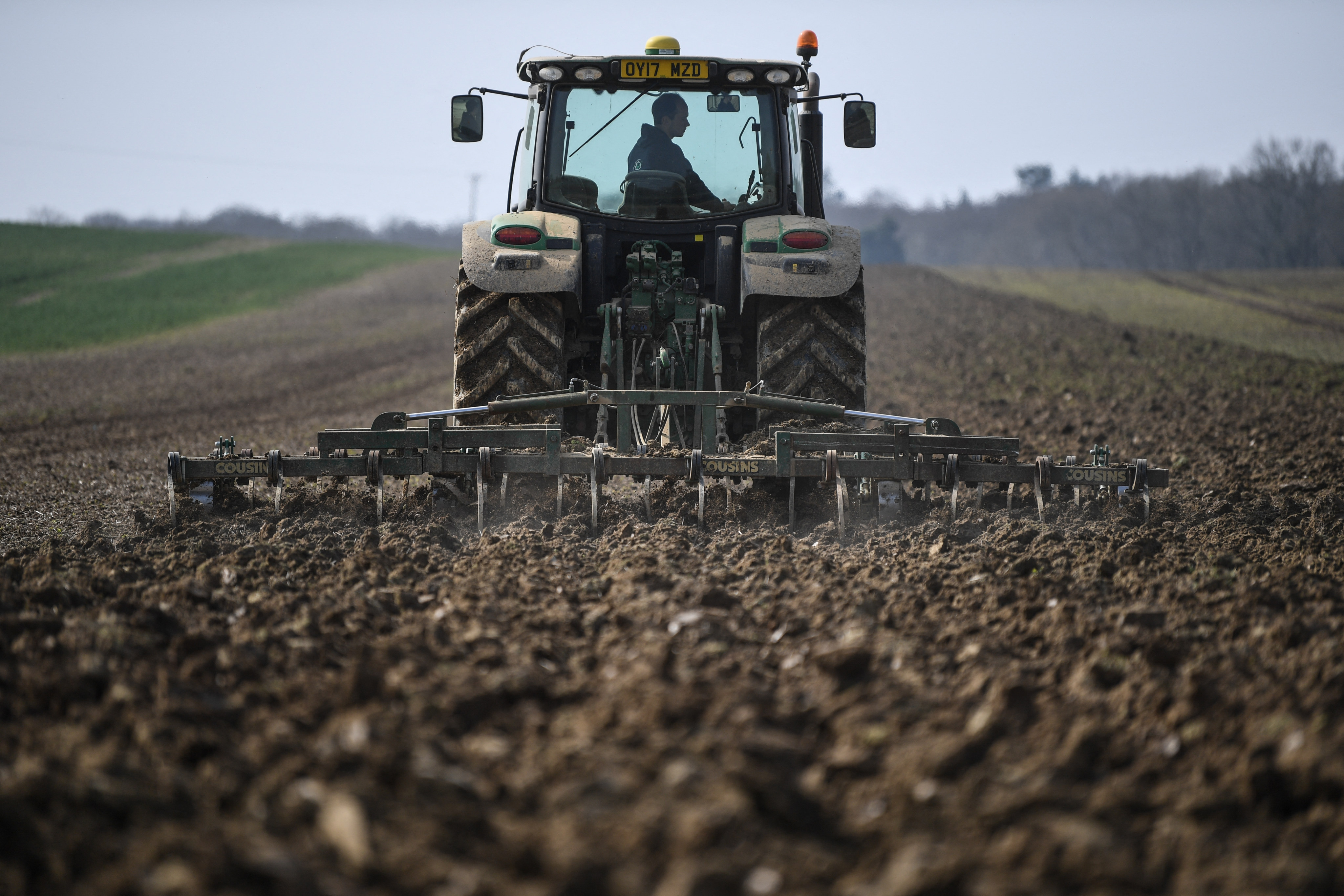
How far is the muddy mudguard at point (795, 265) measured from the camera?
557 centimetres

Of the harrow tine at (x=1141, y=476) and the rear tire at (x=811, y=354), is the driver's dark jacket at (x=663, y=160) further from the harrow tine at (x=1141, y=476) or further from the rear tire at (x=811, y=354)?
the harrow tine at (x=1141, y=476)

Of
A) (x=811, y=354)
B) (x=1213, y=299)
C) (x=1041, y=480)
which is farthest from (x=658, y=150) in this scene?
(x=1213, y=299)

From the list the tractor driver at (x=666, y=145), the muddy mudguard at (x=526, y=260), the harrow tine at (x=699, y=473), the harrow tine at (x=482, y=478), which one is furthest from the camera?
the tractor driver at (x=666, y=145)

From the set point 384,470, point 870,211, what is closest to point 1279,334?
point 384,470

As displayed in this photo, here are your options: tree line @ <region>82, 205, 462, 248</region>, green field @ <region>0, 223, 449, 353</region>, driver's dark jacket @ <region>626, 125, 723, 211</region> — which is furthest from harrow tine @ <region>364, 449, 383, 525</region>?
tree line @ <region>82, 205, 462, 248</region>

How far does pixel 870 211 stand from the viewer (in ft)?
294

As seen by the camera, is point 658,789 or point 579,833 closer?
point 579,833

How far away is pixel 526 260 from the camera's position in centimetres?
548

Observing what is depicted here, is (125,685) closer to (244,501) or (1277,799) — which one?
(1277,799)

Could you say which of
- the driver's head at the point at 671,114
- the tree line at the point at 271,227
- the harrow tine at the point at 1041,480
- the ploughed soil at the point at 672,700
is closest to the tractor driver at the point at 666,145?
the driver's head at the point at 671,114

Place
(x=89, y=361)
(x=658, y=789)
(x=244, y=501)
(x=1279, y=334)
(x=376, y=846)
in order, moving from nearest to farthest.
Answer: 1. (x=376, y=846)
2. (x=658, y=789)
3. (x=244, y=501)
4. (x=89, y=361)
5. (x=1279, y=334)

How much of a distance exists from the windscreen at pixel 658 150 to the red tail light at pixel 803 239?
60 centimetres

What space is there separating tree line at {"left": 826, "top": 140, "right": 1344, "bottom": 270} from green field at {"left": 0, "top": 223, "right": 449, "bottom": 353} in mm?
27893

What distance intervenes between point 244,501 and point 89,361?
1816cm
